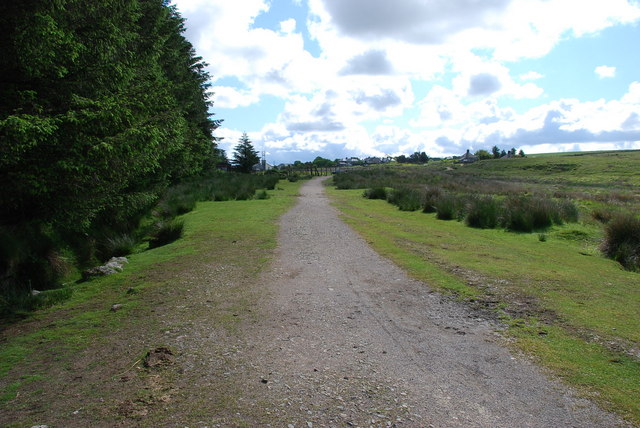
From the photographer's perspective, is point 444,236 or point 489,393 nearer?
point 489,393

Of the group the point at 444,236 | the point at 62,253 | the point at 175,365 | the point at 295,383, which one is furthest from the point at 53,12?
the point at 444,236

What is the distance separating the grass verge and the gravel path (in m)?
0.37

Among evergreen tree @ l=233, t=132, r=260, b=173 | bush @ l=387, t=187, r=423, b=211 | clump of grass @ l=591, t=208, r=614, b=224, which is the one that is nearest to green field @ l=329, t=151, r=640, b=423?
clump of grass @ l=591, t=208, r=614, b=224

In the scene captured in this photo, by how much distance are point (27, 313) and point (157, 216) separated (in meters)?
10.7

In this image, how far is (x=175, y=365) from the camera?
4086mm

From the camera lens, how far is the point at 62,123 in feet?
20.7

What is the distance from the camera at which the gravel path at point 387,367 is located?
3.24 meters

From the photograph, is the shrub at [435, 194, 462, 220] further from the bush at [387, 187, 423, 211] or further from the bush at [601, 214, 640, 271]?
the bush at [601, 214, 640, 271]

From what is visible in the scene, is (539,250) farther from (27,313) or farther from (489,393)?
(27,313)

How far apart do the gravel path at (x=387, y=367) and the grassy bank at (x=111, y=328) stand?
1.71ft

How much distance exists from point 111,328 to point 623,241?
421 inches

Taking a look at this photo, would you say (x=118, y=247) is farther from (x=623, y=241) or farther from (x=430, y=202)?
(x=430, y=202)

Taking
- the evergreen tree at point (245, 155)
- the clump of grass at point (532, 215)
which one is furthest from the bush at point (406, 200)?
the evergreen tree at point (245, 155)

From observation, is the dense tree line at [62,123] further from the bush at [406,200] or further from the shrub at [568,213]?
the shrub at [568,213]
